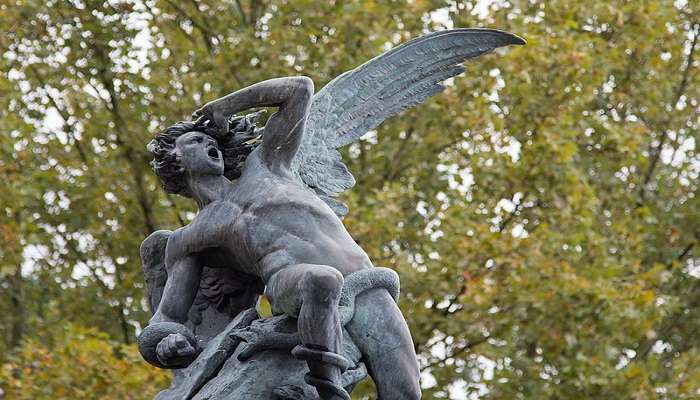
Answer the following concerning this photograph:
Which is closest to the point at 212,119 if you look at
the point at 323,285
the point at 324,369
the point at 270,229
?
the point at 270,229

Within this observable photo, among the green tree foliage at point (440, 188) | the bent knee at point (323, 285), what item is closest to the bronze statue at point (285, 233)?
the bent knee at point (323, 285)

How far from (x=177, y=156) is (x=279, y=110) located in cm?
45

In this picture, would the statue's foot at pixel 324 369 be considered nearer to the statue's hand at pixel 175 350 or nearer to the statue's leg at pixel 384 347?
the statue's leg at pixel 384 347

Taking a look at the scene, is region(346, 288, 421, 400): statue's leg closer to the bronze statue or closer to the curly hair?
the bronze statue

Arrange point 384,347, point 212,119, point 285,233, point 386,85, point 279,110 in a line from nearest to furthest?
1. point 384,347
2. point 285,233
3. point 279,110
4. point 212,119
5. point 386,85

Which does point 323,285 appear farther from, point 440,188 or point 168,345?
point 440,188

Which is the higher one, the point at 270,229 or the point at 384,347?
the point at 270,229

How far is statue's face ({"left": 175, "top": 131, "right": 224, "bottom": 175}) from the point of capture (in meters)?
6.50

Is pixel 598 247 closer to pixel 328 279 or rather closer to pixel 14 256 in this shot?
pixel 14 256

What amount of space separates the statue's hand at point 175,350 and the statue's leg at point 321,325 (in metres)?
0.57

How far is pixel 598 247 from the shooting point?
595 inches

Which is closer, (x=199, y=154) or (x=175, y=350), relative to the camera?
(x=175, y=350)

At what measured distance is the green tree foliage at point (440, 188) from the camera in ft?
46.7

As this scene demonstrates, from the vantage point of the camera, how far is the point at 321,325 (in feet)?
18.8
